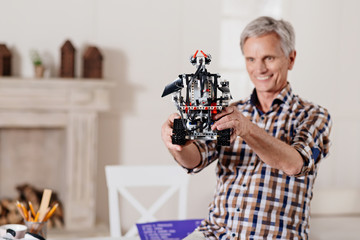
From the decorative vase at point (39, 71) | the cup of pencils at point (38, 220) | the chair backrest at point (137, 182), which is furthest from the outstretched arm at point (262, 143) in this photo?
the decorative vase at point (39, 71)

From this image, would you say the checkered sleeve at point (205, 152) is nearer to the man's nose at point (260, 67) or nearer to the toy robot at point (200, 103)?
the man's nose at point (260, 67)

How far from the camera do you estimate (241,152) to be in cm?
202

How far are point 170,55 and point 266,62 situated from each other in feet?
6.41

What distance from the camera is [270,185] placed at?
1906 mm

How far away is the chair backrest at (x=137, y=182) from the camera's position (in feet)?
7.80

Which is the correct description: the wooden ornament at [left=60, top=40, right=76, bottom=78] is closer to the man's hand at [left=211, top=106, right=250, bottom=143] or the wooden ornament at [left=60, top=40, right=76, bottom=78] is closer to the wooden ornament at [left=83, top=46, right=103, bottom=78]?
the wooden ornament at [left=83, top=46, right=103, bottom=78]

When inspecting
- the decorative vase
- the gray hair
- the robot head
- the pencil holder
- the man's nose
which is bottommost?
the pencil holder

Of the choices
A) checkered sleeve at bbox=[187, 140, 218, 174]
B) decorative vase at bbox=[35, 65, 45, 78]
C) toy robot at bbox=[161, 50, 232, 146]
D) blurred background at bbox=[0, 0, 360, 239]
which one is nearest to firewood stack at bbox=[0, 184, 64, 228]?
blurred background at bbox=[0, 0, 360, 239]

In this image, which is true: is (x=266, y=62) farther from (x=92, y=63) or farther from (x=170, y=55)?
(x=170, y=55)

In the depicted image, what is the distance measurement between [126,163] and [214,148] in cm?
196

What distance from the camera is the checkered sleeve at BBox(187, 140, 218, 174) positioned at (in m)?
2.00

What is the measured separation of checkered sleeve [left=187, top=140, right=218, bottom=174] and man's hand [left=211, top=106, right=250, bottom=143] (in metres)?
0.43

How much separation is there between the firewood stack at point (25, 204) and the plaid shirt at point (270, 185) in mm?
1990

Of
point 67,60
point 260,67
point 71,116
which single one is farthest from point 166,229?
point 67,60
